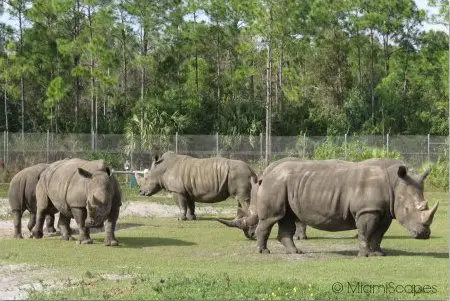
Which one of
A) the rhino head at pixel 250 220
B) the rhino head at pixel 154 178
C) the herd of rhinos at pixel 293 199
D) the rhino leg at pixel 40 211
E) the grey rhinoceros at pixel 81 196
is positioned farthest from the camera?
the rhino head at pixel 154 178

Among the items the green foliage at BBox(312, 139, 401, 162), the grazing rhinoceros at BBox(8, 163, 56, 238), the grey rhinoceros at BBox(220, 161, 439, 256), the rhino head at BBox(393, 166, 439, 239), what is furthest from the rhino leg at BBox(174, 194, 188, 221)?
the green foliage at BBox(312, 139, 401, 162)

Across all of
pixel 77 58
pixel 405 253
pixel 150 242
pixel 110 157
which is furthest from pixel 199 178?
pixel 77 58

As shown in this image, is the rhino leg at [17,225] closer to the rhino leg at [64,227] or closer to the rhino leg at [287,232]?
the rhino leg at [64,227]

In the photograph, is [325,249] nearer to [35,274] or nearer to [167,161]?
[35,274]

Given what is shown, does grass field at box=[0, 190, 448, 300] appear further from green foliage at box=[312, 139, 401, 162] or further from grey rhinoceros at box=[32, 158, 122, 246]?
green foliage at box=[312, 139, 401, 162]

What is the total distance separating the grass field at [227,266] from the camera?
39.1 ft

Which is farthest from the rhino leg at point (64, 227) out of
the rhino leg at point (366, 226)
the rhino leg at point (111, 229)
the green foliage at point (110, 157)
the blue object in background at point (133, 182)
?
the green foliage at point (110, 157)

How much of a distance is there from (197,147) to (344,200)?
29.5m

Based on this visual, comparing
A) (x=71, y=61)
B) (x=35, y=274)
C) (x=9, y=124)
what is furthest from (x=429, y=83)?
(x=35, y=274)

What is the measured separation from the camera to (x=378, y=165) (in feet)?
55.3

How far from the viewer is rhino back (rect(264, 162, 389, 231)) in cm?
1639

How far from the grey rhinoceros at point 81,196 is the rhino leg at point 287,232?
3521 mm

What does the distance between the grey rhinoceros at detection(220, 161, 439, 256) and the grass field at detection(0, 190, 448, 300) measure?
561 mm

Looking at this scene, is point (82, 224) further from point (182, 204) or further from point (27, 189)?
point (182, 204)
